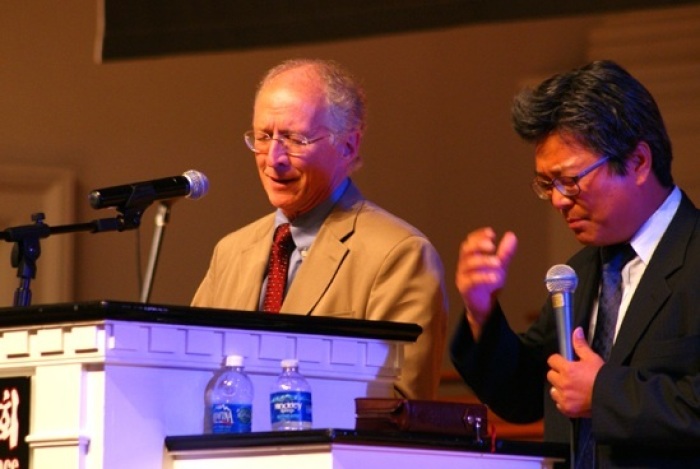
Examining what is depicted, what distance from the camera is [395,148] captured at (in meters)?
7.02

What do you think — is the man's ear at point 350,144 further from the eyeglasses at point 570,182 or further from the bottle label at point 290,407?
the bottle label at point 290,407

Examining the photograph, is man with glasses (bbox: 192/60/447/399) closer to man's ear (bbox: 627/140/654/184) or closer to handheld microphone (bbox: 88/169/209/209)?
handheld microphone (bbox: 88/169/209/209)

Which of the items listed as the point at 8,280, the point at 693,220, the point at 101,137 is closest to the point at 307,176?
the point at 693,220

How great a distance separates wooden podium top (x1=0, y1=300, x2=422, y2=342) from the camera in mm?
2934

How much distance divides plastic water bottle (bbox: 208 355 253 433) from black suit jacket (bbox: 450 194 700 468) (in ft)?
1.81

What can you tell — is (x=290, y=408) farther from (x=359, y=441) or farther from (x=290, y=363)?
(x=359, y=441)

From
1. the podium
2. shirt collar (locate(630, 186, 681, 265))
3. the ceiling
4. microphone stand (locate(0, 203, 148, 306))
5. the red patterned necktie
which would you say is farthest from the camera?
the ceiling

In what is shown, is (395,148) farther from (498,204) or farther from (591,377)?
(591,377)

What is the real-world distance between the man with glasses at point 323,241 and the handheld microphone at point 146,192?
0.51 metres

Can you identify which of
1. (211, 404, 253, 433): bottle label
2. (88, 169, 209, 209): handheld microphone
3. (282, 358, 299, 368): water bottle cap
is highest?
(88, 169, 209, 209): handheld microphone

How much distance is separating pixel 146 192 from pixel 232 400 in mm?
594

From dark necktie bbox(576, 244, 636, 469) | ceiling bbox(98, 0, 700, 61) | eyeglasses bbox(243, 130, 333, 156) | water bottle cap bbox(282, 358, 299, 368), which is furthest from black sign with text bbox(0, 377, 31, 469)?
ceiling bbox(98, 0, 700, 61)

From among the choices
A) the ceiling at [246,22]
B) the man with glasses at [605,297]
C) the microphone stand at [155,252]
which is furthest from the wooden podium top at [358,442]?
the ceiling at [246,22]

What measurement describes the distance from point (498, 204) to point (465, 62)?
0.66 m
